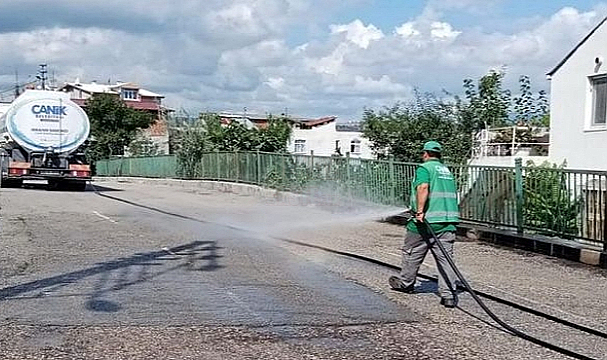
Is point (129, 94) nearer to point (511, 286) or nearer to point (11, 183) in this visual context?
point (11, 183)

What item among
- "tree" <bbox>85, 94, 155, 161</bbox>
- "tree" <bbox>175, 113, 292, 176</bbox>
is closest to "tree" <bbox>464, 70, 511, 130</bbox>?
"tree" <bbox>175, 113, 292, 176</bbox>

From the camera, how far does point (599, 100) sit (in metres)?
23.7

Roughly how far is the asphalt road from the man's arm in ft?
2.89

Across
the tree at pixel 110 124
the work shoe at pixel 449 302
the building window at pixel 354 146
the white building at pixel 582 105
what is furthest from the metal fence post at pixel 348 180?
the tree at pixel 110 124

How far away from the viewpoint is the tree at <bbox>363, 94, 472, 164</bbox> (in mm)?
25453

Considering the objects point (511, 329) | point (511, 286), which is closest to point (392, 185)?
point (511, 286)

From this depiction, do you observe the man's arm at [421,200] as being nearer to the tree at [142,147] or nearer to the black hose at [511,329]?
the black hose at [511,329]

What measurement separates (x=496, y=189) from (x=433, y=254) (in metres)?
6.57

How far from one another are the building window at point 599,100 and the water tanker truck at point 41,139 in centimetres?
1620

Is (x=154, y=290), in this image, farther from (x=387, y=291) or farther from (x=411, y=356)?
(x=411, y=356)

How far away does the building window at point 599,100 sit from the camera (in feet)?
76.5

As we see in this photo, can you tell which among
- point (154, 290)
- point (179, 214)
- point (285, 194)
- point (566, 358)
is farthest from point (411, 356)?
point (285, 194)

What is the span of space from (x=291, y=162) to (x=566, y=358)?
20003 millimetres

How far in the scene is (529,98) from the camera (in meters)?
28.9
